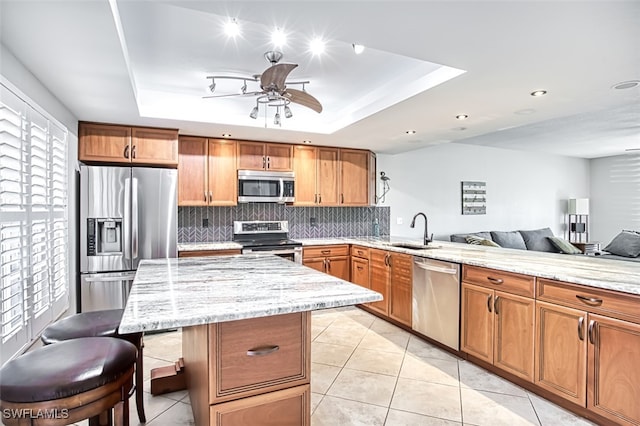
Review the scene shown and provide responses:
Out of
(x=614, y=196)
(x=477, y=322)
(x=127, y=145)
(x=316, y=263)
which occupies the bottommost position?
(x=477, y=322)

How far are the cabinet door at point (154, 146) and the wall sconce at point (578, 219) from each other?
807 centimetres

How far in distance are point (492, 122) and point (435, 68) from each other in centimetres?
142

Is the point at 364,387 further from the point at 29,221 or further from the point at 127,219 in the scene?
the point at 127,219

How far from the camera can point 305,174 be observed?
4875 mm

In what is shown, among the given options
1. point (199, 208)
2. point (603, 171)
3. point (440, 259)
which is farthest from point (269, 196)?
point (603, 171)

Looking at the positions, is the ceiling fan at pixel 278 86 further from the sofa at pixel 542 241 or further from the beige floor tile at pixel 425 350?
the sofa at pixel 542 241

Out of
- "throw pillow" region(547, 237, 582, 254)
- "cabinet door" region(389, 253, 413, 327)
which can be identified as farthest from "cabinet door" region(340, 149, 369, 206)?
"throw pillow" region(547, 237, 582, 254)

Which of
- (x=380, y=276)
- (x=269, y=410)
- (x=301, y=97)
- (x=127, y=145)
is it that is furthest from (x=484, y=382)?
(x=127, y=145)

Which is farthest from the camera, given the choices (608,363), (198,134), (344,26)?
(198,134)

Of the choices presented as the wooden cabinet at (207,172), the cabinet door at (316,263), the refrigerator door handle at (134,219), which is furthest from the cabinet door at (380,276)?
the refrigerator door handle at (134,219)

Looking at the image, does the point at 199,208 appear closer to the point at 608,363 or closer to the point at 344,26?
the point at 344,26

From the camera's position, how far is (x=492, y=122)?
3.59m

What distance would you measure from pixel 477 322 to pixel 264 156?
3.15 m

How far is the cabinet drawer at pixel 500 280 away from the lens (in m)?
2.48
